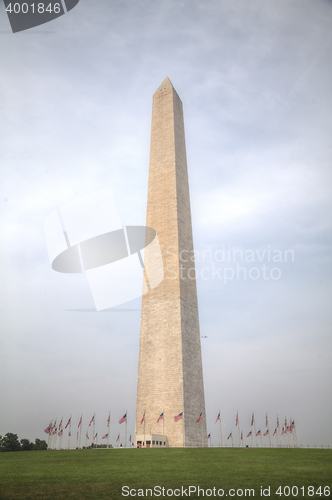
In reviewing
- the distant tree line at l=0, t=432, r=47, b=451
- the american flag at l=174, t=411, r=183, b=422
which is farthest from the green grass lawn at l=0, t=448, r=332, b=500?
the distant tree line at l=0, t=432, r=47, b=451

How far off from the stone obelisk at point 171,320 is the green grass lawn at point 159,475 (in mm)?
9157

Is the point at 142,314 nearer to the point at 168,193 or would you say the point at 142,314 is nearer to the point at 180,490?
the point at 168,193

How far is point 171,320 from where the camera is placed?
29.4 m

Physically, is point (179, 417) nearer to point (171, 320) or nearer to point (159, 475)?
point (171, 320)

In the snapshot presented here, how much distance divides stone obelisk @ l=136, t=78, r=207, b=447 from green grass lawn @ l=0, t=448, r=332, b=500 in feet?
30.0

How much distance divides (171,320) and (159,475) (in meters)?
16.7

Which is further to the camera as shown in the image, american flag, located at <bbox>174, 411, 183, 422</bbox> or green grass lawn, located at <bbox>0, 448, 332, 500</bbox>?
american flag, located at <bbox>174, 411, 183, 422</bbox>

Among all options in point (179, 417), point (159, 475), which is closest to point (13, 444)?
point (179, 417)

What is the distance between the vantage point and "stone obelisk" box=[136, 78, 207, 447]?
27359 mm

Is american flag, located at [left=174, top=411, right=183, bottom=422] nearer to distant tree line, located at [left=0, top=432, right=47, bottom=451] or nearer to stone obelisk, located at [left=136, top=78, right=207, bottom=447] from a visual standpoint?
stone obelisk, located at [left=136, top=78, right=207, bottom=447]

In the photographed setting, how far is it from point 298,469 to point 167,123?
99.3 ft

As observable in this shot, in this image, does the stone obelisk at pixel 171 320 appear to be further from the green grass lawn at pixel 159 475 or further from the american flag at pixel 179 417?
the green grass lawn at pixel 159 475

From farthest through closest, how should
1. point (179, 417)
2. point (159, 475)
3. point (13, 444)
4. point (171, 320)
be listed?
point (13, 444) < point (171, 320) < point (179, 417) < point (159, 475)

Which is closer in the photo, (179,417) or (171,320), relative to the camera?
(179,417)
